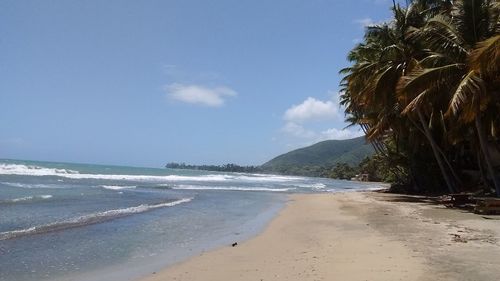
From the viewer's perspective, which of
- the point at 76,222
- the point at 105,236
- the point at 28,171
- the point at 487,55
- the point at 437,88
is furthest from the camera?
the point at 28,171

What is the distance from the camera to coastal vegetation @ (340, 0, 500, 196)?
16094 mm

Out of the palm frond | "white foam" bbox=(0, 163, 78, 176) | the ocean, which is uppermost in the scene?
the palm frond

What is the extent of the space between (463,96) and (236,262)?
32.0 ft

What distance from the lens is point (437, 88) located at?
57.9 ft

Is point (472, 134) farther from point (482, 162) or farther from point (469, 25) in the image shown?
point (469, 25)

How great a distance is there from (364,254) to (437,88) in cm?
1094

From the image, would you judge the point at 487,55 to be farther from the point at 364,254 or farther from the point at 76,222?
the point at 76,222

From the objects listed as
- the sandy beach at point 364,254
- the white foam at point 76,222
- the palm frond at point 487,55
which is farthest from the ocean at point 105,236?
the palm frond at point 487,55

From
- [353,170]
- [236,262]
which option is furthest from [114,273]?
[353,170]

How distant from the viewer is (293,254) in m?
9.53

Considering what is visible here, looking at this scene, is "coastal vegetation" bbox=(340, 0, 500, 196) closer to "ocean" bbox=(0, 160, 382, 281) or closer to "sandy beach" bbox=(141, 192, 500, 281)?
"sandy beach" bbox=(141, 192, 500, 281)

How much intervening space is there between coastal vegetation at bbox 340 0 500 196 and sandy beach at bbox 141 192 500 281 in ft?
15.2

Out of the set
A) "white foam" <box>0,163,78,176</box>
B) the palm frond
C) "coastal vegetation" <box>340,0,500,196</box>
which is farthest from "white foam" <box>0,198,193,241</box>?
"white foam" <box>0,163,78,176</box>

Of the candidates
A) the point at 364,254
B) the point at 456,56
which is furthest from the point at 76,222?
the point at 456,56
